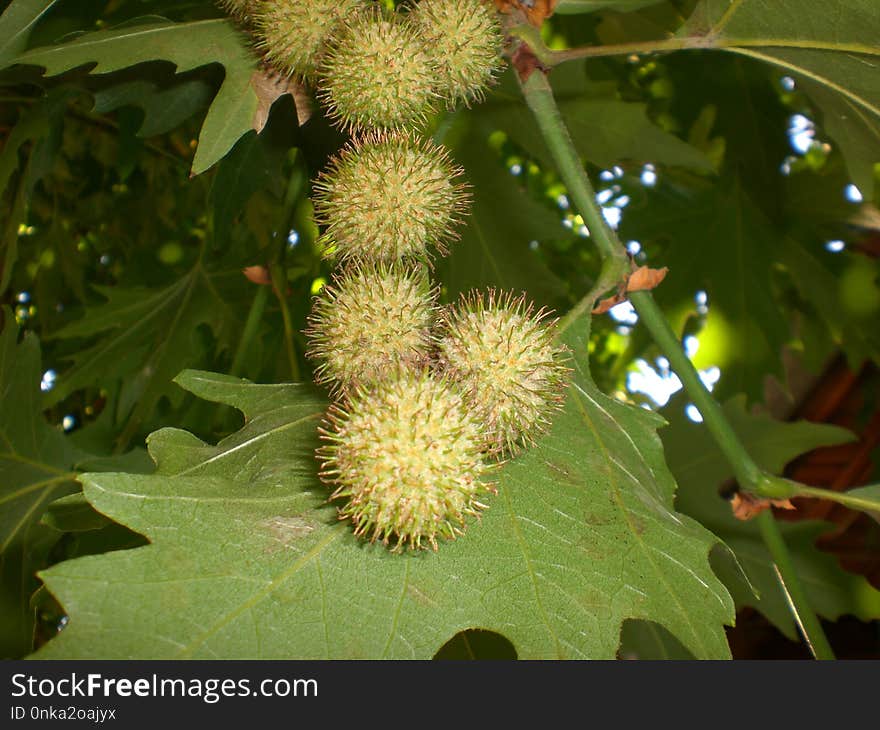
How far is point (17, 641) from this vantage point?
67.1 inches

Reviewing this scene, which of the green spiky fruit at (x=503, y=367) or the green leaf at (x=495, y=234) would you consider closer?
the green spiky fruit at (x=503, y=367)

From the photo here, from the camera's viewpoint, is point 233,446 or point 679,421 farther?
point 679,421

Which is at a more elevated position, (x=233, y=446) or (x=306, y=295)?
(x=233, y=446)

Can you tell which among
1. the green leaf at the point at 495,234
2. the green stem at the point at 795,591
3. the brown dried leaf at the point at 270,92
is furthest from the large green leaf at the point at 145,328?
the green stem at the point at 795,591

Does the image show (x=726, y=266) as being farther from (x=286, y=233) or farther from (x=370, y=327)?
(x=370, y=327)

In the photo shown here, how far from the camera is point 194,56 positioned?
140 centimetres

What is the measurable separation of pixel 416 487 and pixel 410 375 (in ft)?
0.58

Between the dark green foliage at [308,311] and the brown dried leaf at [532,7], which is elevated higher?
the brown dried leaf at [532,7]

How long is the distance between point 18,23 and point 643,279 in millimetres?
1116

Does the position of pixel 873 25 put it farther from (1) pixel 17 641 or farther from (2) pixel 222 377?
(1) pixel 17 641

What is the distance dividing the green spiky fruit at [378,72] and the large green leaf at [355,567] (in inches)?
18.9

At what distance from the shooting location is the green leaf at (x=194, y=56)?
4.28ft

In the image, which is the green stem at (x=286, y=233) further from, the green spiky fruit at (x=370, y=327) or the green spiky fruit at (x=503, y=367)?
the green spiky fruit at (x=503, y=367)

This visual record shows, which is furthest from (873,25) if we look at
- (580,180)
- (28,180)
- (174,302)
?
(174,302)
